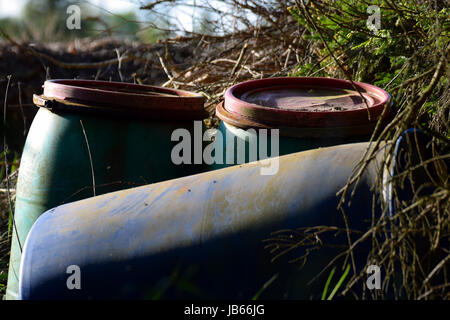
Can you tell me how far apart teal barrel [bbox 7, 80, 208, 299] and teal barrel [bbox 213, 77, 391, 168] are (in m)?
0.21

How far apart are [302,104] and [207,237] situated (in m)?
0.79

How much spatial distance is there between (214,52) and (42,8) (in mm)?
25462

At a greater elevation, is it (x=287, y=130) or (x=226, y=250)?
(x=287, y=130)

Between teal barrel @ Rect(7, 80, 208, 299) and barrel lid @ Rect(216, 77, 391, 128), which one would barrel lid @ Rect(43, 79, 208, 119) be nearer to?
teal barrel @ Rect(7, 80, 208, 299)

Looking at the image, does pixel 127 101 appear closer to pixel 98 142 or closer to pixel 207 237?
pixel 98 142

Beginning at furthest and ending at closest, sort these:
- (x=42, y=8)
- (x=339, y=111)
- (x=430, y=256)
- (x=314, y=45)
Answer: (x=42, y=8)
(x=314, y=45)
(x=339, y=111)
(x=430, y=256)

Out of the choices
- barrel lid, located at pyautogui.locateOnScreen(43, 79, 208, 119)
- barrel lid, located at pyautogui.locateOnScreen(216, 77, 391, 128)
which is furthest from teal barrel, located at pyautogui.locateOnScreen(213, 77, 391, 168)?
barrel lid, located at pyautogui.locateOnScreen(43, 79, 208, 119)

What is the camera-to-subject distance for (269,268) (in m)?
1.48

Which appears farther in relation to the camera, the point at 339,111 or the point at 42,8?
the point at 42,8

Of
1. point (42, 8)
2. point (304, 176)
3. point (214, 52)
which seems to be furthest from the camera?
point (42, 8)

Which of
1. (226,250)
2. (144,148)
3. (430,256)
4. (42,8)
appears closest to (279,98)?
(144,148)

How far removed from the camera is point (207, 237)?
5.00 ft

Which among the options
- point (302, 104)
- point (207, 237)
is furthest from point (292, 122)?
point (207, 237)
